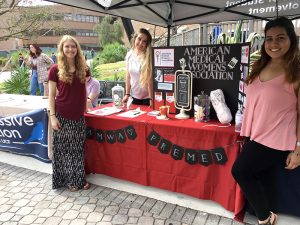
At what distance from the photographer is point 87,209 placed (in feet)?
10.1

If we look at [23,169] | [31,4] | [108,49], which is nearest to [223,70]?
[23,169]

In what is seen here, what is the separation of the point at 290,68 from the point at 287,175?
1.00 m

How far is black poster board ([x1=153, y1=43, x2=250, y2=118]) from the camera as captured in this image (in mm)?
2889

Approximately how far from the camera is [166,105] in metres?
3.44

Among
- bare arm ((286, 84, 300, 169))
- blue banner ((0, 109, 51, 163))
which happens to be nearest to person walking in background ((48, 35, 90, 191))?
blue banner ((0, 109, 51, 163))

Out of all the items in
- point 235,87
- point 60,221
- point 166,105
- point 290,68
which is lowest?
point 60,221

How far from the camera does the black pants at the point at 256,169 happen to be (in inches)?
92.9

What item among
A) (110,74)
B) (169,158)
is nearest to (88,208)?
(169,158)

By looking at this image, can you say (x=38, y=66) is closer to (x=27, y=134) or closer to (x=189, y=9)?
(x=27, y=134)

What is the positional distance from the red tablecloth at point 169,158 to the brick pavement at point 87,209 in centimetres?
21

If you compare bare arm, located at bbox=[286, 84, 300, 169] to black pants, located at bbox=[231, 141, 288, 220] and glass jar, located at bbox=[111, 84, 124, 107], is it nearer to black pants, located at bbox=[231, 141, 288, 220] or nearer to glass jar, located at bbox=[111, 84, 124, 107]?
black pants, located at bbox=[231, 141, 288, 220]

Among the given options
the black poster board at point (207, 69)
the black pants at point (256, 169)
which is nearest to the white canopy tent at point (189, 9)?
the black poster board at point (207, 69)

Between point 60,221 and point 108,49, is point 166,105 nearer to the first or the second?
point 60,221

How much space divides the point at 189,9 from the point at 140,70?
5.80 feet
